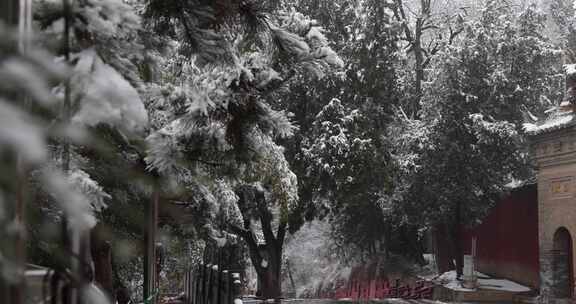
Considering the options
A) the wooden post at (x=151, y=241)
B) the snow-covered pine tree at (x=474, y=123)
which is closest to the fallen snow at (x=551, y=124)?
the snow-covered pine tree at (x=474, y=123)

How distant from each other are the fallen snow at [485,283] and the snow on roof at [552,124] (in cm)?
480

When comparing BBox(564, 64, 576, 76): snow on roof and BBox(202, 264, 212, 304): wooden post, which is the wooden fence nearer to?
BBox(202, 264, 212, 304): wooden post

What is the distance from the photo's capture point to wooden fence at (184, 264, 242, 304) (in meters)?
7.75

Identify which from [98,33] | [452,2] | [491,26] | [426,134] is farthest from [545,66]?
[98,33]

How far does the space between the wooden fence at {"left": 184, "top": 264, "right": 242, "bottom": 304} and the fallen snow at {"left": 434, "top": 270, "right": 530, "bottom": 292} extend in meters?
12.7

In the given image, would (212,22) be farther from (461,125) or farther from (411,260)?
(411,260)

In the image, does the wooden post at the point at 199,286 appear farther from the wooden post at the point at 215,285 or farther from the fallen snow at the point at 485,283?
the fallen snow at the point at 485,283

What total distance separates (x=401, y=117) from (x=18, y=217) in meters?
24.8

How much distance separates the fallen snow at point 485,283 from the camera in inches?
945

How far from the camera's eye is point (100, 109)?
226cm

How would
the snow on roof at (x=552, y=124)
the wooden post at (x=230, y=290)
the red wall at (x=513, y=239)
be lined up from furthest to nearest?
1. the red wall at (x=513, y=239)
2. the snow on roof at (x=552, y=124)
3. the wooden post at (x=230, y=290)

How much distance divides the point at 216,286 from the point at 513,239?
18.7 meters

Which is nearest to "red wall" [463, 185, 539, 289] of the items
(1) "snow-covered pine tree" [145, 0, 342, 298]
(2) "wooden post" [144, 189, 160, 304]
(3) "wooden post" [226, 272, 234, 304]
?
(3) "wooden post" [226, 272, 234, 304]

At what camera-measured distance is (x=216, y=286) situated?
9156mm
